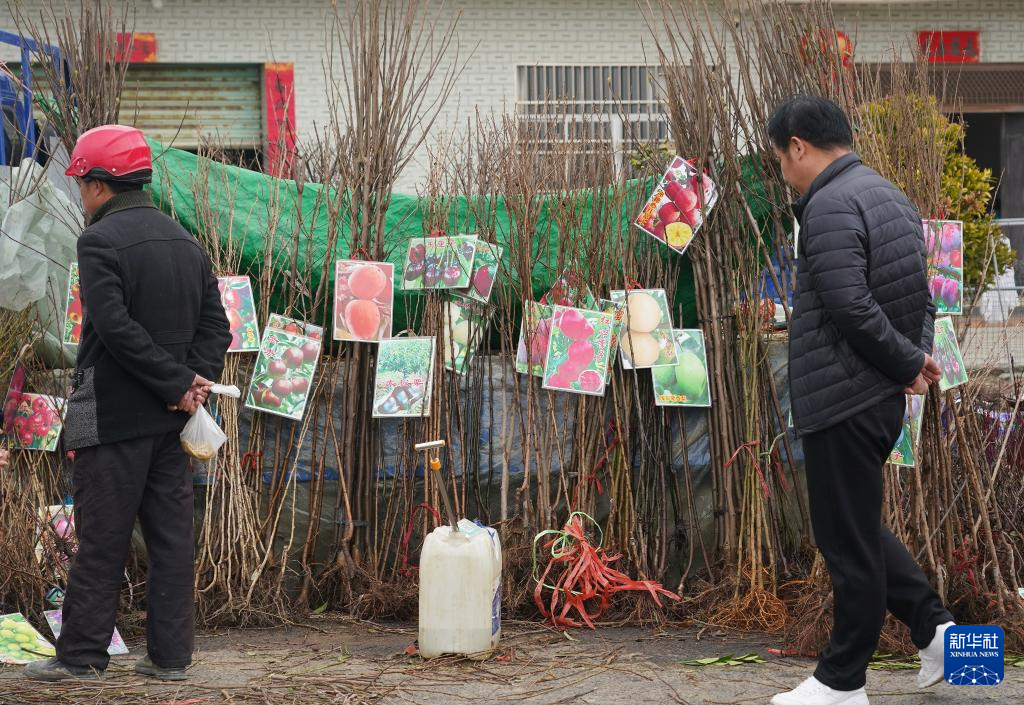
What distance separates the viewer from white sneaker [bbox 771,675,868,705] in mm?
3584

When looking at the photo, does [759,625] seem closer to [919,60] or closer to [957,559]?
[957,559]

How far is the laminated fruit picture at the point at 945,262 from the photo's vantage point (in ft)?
14.8

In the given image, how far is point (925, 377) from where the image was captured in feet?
11.9

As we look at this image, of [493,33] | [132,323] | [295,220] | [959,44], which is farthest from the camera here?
[959,44]

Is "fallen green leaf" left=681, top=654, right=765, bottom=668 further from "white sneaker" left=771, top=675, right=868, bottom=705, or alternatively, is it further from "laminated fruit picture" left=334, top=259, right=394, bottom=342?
"laminated fruit picture" left=334, top=259, right=394, bottom=342

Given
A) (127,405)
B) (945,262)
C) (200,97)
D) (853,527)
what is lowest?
(853,527)

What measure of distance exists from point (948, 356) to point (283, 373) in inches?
108

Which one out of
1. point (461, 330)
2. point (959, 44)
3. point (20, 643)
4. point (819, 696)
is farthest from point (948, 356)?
point (959, 44)

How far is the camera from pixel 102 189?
406 centimetres

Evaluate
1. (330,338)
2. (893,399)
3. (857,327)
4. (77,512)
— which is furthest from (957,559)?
(77,512)

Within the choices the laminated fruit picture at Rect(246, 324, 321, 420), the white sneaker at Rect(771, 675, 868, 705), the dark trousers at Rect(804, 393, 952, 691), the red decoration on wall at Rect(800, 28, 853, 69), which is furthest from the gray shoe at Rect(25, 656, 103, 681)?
the red decoration on wall at Rect(800, 28, 853, 69)

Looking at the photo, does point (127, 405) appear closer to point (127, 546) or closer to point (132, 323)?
point (132, 323)

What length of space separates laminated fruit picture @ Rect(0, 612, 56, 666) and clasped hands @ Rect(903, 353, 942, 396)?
3230 millimetres

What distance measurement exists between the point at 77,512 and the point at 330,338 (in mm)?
1643
